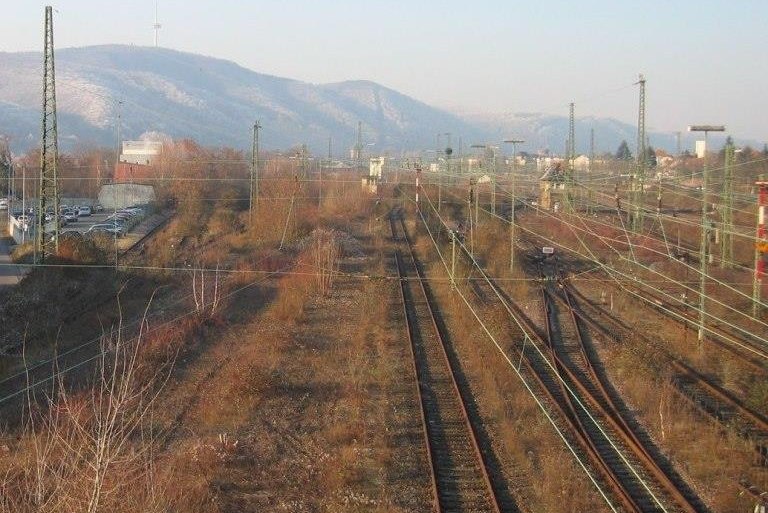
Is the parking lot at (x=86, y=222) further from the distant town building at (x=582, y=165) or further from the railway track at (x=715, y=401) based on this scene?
the distant town building at (x=582, y=165)

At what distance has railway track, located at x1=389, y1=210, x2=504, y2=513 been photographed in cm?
604

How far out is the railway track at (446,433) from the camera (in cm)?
604

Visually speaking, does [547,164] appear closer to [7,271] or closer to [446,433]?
[7,271]

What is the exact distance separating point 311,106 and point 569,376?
188354 millimetres

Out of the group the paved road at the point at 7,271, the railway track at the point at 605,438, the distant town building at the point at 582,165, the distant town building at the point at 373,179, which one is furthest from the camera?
the distant town building at the point at 582,165

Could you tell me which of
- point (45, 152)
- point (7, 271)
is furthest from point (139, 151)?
point (45, 152)

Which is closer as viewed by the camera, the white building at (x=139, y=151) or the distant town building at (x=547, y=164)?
the distant town building at (x=547, y=164)

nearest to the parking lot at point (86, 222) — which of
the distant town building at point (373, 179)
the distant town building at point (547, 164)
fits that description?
the distant town building at point (373, 179)

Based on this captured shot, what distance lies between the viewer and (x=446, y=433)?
25.1 feet

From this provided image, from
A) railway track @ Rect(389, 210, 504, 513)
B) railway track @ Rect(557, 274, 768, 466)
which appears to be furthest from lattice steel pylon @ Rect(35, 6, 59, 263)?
railway track @ Rect(557, 274, 768, 466)

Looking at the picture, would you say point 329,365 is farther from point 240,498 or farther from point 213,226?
point 213,226

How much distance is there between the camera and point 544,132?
18362cm

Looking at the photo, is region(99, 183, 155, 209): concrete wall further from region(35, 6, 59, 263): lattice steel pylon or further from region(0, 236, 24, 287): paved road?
region(35, 6, 59, 263): lattice steel pylon

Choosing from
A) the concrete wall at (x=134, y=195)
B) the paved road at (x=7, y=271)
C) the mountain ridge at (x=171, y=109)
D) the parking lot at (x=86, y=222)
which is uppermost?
the mountain ridge at (x=171, y=109)
